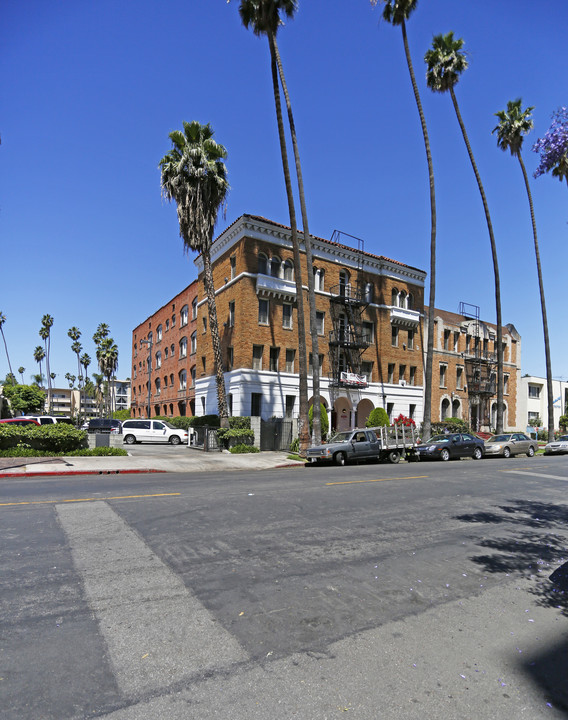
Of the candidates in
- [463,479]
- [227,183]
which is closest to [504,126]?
[227,183]

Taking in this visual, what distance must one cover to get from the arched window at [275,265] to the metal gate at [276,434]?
995cm

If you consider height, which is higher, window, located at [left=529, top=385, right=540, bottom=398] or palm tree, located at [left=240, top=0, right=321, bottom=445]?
palm tree, located at [left=240, top=0, right=321, bottom=445]

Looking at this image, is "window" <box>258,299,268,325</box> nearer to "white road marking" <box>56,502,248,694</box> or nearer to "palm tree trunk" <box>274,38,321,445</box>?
"palm tree trunk" <box>274,38,321,445</box>

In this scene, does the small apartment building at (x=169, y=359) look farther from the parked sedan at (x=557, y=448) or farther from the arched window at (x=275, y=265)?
the parked sedan at (x=557, y=448)

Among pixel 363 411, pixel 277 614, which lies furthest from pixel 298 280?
pixel 277 614

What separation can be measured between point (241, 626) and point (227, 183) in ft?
81.2

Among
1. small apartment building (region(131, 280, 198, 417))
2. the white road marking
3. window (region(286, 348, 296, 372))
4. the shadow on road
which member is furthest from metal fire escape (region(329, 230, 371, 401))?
the white road marking

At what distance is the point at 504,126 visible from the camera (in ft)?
115

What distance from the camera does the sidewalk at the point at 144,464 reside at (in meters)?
15.9

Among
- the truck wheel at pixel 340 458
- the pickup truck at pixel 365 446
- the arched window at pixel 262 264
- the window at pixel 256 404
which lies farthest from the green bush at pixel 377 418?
the truck wheel at pixel 340 458

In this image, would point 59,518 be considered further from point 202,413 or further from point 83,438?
point 202,413

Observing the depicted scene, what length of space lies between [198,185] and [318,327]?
12.9 m

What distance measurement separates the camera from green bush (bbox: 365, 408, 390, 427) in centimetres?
3347

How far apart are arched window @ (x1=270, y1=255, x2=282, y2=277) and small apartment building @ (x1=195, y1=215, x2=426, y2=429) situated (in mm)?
67
